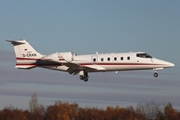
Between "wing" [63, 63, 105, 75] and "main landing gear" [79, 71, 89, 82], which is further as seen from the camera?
"main landing gear" [79, 71, 89, 82]

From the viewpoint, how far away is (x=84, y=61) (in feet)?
240

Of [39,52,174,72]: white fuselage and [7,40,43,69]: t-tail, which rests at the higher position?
[7,40,43,69]: t-tail

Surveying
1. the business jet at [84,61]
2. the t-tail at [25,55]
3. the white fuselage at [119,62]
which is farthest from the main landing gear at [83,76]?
the t-tail at [25,55]

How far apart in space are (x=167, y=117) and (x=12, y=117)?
108 feet

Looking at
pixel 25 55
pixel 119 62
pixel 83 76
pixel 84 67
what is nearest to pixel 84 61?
pixel 84 67

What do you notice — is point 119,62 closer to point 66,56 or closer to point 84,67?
point 84,67

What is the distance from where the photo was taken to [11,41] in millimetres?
75188

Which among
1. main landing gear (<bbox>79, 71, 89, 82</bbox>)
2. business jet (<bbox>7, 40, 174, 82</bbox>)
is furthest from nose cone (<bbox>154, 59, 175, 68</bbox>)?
main landing gear (<bbox>79, 71, 89, 82</bbox>)

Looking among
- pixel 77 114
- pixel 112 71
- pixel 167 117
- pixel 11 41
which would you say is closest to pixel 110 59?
pixel 112 71

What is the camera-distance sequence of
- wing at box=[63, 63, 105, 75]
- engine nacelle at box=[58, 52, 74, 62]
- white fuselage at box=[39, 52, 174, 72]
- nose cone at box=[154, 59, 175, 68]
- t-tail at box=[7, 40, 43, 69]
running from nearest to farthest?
nose cone at box=[154, 59, 175, 68], white fuselage at box=[39, 52, 174, 72], wing at box=[63, 63, 105, 75], engine nacelle at box=[58, 52, 74, 62], t-tail at box=[7, 40, 43, 69]

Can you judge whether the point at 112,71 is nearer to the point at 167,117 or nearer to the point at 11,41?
the point at 11,41

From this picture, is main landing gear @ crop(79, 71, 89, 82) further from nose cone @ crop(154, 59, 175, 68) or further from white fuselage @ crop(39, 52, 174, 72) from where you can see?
nose cone @ crop(154, 59, 175, 68)

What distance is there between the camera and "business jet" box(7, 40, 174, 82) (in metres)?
71.4

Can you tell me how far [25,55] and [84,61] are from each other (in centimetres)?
792
